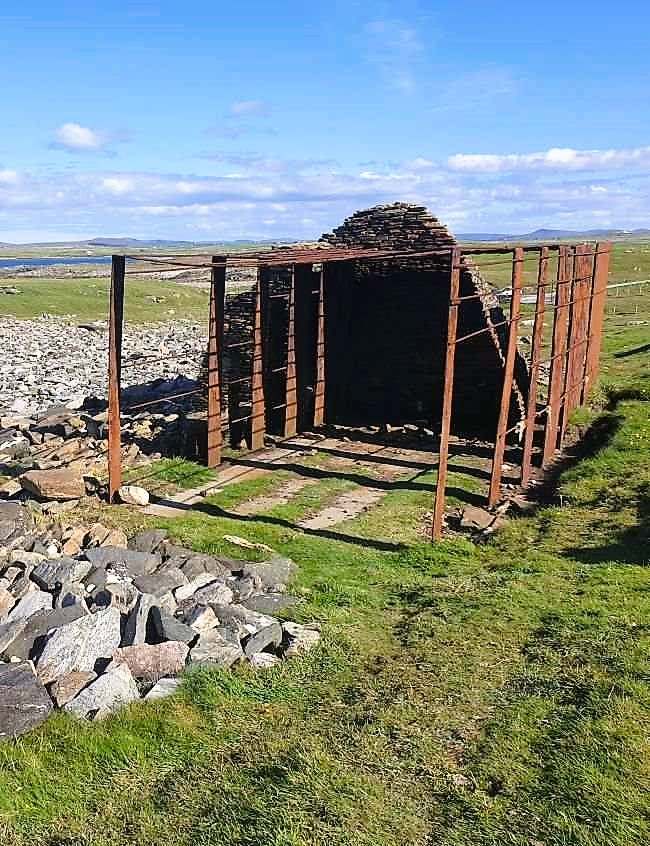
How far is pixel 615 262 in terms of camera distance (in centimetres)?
8569

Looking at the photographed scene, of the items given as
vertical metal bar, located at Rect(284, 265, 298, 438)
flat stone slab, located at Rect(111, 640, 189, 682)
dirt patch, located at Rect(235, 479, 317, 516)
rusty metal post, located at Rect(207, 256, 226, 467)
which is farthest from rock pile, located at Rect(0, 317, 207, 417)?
flat stone slab, located at Rect(111, 640, 189, 682)

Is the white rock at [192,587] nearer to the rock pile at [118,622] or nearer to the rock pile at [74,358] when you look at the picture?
the rock pile at [118,622]

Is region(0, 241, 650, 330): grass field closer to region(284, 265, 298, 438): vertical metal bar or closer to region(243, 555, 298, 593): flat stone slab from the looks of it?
region(284, 265, 298, 438): vertical metal bar

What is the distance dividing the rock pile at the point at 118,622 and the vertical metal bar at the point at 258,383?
6.75 metres

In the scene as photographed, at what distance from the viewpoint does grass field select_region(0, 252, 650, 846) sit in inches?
214

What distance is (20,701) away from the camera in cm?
668

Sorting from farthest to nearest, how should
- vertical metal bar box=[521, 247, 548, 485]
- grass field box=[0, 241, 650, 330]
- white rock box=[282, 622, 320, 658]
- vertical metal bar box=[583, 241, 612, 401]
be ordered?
grass field box=[0, 241, 650, 330] → vertical metal bar box=[583, 241, 612, 401] → vertical metal bar box=[521, 247, 548, 485] → white rock box=[282, 622, 320, 658]

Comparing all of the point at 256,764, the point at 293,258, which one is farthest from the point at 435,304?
the point at 256,764

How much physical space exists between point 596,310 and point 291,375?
8636 mm

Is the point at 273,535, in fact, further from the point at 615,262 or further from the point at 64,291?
the point at 615,262

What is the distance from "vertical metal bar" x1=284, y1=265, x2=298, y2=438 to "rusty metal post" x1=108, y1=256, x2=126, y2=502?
17.3 feet

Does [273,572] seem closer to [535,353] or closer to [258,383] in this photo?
[535,353]

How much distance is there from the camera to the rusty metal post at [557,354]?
15.0 m

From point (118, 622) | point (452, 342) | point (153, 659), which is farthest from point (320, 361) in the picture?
point (153, 659)
